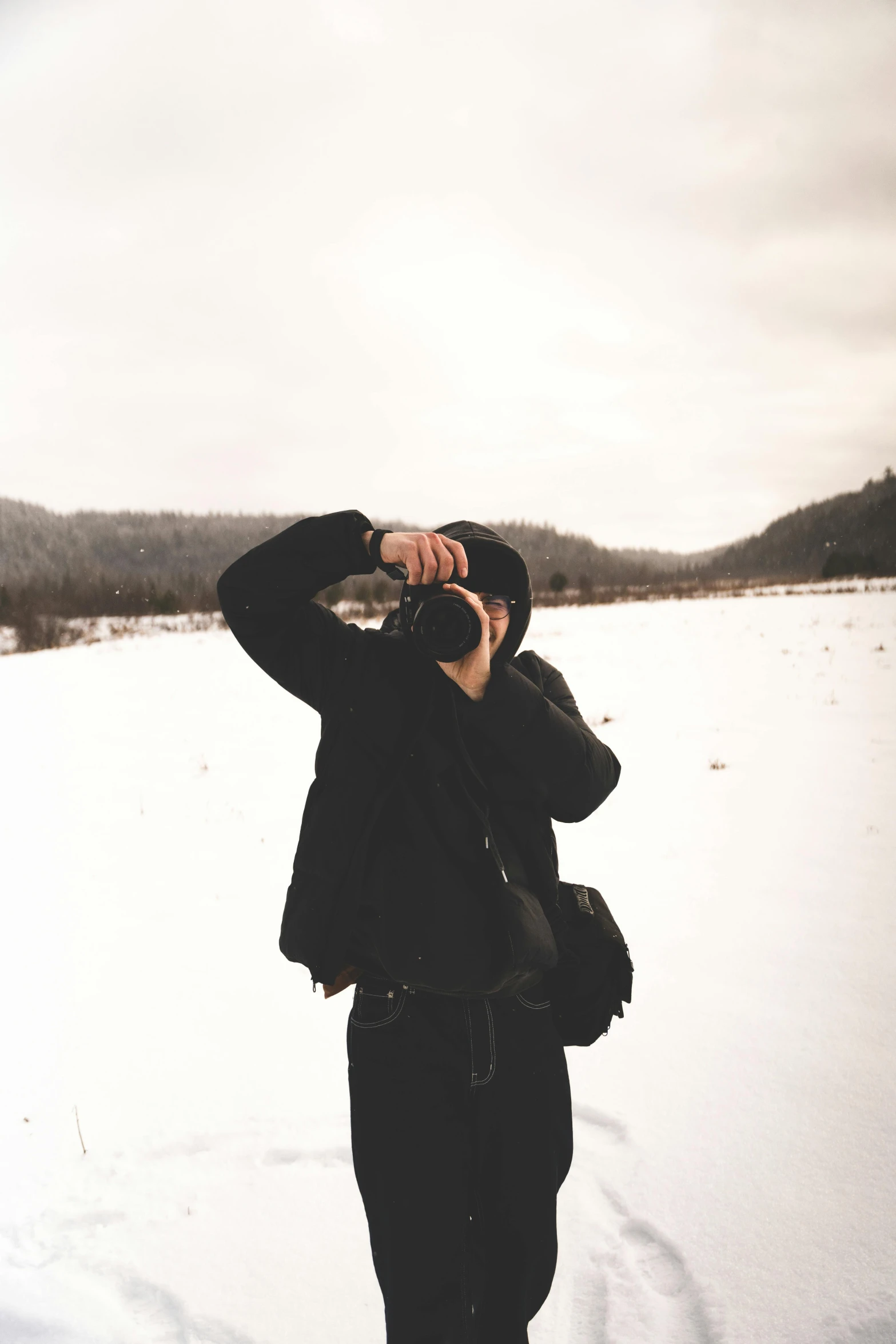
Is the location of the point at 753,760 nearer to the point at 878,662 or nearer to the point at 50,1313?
the point at 878,662

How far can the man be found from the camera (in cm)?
125

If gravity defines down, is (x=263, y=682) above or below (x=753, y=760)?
above

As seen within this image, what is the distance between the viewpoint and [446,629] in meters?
1.29

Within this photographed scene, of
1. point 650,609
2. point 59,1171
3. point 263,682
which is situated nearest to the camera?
point 59,1171

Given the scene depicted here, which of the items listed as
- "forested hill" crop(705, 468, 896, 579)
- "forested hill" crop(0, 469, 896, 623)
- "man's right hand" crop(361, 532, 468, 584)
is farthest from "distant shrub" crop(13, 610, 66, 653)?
"forested hill" crop(705, 468, 896, 579)

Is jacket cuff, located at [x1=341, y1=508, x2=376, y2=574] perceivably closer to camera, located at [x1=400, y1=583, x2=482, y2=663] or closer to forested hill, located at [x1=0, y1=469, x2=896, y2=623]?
camera, located at [x1=400, y1=583, x2=482, y2=663]

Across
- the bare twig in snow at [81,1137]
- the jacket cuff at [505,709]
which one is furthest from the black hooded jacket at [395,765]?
the bare twig in snow at [81,1137]

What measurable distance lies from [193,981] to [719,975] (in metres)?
2.69

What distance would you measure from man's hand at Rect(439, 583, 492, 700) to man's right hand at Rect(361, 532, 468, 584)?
0.03 metres

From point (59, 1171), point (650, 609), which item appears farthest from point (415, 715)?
point (650, 609)

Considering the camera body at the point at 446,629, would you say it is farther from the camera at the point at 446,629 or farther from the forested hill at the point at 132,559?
the forested hill at the point at 132,559

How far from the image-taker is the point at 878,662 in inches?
408

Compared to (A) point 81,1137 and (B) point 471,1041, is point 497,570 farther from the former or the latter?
(A) point 81,1137

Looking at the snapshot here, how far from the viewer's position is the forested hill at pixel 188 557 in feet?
105
